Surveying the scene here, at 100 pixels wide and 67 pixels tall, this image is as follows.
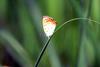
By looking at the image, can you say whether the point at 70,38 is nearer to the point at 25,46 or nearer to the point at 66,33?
the point at 66,33

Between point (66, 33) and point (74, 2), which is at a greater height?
point (74, 2)

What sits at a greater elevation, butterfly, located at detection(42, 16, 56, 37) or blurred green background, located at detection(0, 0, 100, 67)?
butterfly, located at detection(42, 16, 56, 37)

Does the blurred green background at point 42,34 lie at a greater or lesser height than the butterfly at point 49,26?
lesser

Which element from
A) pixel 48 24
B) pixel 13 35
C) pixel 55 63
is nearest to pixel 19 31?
pixel 13 35

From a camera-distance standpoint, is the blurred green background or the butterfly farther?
the blurred green background

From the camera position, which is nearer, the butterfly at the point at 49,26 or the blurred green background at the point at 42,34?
the butterfly at the point at 49,26

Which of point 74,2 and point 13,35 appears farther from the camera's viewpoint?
point 13,35

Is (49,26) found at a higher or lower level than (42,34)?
higher

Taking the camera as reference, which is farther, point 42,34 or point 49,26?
point 42,34
